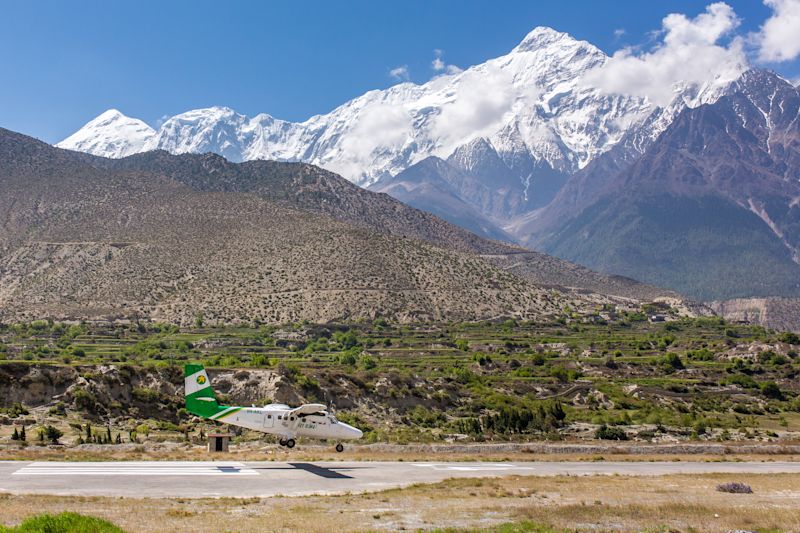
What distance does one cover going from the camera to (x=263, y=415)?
41.9 m

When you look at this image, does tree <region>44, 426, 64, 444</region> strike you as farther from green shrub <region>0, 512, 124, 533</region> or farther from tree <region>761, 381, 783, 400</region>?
tree <region>761, 381, 783, 400</region>

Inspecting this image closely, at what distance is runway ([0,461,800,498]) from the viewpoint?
2989cm

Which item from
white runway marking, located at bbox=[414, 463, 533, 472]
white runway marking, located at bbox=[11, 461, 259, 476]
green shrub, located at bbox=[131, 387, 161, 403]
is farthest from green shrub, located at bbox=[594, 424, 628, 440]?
green shrub, located at bbox=[131, 387, 161, 403]

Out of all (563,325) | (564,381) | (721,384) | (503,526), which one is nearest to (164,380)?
(503,526)

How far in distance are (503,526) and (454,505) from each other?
13.1 ft

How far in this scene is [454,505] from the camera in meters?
29.1

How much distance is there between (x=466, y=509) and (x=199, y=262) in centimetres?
12061

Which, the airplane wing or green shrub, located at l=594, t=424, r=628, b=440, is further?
green shrub, located at l=594, t=424, r=628, b=440

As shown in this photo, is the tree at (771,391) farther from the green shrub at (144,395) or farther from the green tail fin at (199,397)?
the green tail fin at (199,397)

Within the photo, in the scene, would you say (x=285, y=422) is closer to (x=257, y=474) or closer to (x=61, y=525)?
(x=257, y=474)

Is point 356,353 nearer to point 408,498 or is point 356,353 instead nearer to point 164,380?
point 164,380

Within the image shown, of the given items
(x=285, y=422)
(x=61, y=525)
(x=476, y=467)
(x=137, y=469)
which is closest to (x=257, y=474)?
(x=137, y=469)

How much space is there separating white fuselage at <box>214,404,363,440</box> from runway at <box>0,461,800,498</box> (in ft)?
8.42

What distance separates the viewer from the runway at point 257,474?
29891 mm
